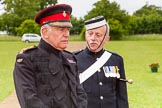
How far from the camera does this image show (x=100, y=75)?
3.89 meters

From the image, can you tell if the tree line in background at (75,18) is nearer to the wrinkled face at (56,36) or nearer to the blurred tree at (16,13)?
the blurred tree at (16,13)

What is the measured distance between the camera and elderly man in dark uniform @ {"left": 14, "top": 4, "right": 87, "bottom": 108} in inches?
107

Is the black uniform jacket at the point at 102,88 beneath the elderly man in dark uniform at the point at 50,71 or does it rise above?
beneath

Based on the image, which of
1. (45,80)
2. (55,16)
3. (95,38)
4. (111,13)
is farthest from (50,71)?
(111,13)

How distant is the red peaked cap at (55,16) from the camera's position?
2947mm

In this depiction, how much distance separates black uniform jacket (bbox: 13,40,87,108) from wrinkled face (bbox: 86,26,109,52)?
0.76 m

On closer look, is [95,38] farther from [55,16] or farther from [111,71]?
[55,16]

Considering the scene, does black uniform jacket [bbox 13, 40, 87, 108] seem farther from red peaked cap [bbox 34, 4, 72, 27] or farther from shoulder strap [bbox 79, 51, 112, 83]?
shoulder strap [bbox 79, 51, 112, 83]

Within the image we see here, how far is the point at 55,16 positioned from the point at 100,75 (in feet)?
3.48

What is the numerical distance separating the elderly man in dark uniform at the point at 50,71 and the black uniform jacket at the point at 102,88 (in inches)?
32.7

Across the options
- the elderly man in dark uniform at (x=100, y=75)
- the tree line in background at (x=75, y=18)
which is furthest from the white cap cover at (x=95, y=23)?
the tree line in background at (x=75, y=18)

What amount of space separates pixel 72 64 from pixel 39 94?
0.39 m

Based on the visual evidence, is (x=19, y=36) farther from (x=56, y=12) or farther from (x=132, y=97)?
(x=56, y=12)

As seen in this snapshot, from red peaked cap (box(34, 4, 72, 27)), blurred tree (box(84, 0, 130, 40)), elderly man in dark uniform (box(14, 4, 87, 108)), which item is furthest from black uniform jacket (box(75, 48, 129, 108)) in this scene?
blurred tree (box(84, 0, 130, 40))
